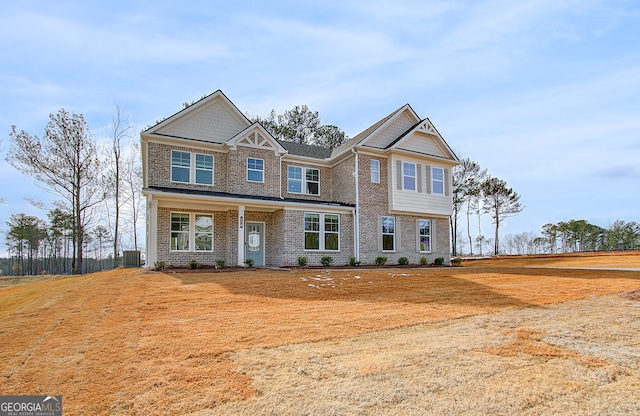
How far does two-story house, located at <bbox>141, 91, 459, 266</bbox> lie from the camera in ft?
52.3

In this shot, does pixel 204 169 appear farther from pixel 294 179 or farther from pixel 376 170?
pixel 376 170

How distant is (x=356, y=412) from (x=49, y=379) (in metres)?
2.93

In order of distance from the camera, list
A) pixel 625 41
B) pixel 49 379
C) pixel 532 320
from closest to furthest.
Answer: pixel 49 379
pixel 532 320
pixel 625 41

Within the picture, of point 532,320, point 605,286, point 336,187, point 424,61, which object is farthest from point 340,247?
point 532,320

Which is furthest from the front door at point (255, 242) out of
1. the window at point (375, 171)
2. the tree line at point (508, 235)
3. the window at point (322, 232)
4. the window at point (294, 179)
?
the tree line at point (508, 235)

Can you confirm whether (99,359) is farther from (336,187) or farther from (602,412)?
(336,187)

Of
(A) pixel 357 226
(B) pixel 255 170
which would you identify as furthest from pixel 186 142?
(A) pixel 357 226

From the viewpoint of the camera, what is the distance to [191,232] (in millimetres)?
16281

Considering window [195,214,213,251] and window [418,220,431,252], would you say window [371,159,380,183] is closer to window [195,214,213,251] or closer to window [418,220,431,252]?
window [418,220,431,252]

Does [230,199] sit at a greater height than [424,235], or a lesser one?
greater

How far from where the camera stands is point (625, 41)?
9.25m

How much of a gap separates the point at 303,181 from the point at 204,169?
523cm

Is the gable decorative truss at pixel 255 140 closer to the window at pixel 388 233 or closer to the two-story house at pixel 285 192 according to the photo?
the two-story house at pixel 285 192

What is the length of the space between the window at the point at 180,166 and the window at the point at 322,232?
18.4 ft
